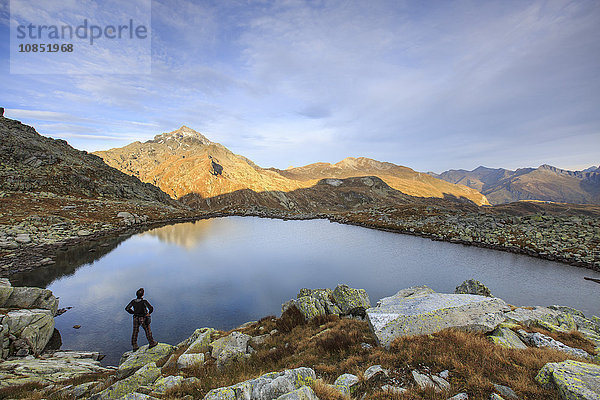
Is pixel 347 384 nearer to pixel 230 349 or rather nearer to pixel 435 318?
pixel 435 318

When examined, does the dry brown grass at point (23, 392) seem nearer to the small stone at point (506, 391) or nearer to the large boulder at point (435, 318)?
the large boulder at point (435, 318)

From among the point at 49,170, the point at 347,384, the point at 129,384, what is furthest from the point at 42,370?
the point at 49,170

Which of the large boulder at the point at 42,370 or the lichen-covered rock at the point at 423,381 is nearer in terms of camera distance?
the lichen-covered rock at the point at 423,381

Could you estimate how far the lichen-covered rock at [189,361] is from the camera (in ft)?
36.5

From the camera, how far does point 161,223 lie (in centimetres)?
7656

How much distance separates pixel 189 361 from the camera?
Answer: 1135 centimetres

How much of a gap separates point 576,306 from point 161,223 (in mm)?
91643

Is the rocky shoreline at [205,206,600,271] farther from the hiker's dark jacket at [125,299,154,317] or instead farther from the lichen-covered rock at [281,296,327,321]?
the hiker's dark jacket at [125,299,154,317]

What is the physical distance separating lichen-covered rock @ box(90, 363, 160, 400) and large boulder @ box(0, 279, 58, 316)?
17.9 meters

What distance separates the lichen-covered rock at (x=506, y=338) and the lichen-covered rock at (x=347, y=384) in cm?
640

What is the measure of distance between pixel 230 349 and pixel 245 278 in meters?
20.2

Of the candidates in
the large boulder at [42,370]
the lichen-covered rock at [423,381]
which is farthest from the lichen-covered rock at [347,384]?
the large boulder at [42,370]

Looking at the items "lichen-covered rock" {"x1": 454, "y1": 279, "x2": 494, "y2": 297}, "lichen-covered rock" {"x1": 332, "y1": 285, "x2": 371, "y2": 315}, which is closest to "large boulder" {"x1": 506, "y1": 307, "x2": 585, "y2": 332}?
"lichen-covered rock" {"x1": 454, "y1": 279, "x2": 494, "y2": 297}

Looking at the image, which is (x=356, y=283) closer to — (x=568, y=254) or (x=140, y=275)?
(x=140, y=275)
